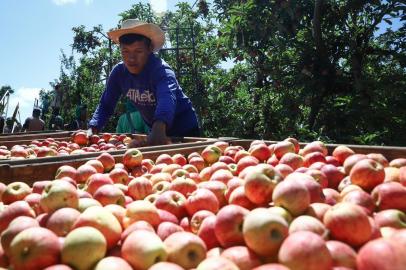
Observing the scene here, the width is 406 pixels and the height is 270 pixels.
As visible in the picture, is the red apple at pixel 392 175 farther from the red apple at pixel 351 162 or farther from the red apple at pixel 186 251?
the red apple at pixel 186 251

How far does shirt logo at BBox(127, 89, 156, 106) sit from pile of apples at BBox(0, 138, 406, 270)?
237 centimetres

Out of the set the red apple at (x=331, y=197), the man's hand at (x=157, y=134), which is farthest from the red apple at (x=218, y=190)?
the man's hand at (x=157, y=134)

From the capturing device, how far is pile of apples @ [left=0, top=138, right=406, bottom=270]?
118cm

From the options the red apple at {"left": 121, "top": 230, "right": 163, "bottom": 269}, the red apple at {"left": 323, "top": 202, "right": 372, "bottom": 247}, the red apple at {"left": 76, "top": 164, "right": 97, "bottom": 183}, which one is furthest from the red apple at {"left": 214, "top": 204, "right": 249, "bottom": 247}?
the red apple at {"left": 76, "top": 164, "right": 97, "bottom": 183}

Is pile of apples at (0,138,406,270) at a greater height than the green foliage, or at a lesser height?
lesser

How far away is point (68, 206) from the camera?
1.66 m

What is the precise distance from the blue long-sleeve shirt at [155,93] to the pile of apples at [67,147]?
1.21 feet

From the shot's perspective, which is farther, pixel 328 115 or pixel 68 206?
pixel 328 115

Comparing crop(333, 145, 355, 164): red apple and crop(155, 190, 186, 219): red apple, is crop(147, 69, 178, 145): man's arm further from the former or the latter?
crop(155, 190, 186, 219): red apple

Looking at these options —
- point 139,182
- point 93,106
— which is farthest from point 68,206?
point 93,106

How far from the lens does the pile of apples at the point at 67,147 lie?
3564mm

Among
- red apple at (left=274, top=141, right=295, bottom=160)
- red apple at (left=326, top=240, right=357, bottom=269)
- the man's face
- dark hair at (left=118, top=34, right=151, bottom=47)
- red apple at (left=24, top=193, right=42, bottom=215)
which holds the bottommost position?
red apple at (left=326, top=240, right=357, bottom=269)

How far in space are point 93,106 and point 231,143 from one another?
59.1 feet

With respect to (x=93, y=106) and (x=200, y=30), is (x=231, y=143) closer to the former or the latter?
(x=200, y=30)
